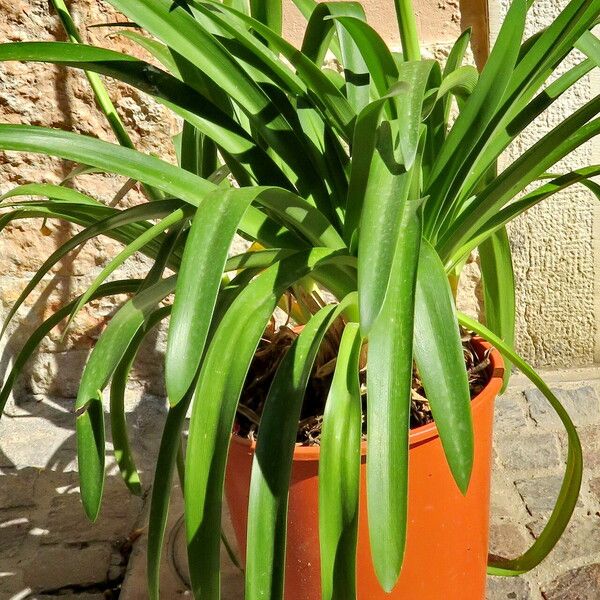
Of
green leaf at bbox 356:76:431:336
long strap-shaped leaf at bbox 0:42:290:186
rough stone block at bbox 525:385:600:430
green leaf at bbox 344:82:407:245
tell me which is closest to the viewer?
green leaf at bbox 356:76:431:336

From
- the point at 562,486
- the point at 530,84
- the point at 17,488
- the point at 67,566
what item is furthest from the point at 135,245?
the point at 17,488

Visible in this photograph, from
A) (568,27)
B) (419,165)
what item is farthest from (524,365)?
(568,27)

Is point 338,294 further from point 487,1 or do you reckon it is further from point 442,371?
point 487,1

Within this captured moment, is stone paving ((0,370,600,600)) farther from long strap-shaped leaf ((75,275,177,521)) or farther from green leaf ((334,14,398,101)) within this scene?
green leaf ((334,14,398,101))

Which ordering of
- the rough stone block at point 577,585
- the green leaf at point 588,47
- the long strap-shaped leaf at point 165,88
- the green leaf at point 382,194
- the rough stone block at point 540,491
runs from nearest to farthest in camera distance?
the green leaf at point 382,194 → the long strap-shaped leaf at point 165,88 → the green leaf at point 588,47 → the rough stone block at point 577,585 → the rough stone block at point 540,491

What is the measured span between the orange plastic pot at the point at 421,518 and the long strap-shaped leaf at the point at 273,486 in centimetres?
15

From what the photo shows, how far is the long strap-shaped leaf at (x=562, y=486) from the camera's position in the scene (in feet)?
3.46

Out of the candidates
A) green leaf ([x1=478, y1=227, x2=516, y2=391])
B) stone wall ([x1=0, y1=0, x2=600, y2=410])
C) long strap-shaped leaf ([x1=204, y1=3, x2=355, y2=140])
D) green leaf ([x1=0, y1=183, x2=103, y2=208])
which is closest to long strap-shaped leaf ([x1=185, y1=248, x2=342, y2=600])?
long strap-shaped leaf ([x1=204, y1=3, x2=355, y2=140])

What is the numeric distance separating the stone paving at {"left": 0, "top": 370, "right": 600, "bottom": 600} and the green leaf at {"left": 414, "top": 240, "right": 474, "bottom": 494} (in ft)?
2.32

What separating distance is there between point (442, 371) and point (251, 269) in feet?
1.08

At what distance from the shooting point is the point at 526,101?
1090 millimetres

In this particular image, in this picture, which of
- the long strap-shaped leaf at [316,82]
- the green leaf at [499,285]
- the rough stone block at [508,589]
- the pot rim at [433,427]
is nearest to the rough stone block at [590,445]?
the rough stone block at [508,589]

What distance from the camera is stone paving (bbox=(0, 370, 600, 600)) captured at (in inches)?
55.7

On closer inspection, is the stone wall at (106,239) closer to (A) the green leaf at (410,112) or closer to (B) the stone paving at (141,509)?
(B) the stone paving at (141,509)
